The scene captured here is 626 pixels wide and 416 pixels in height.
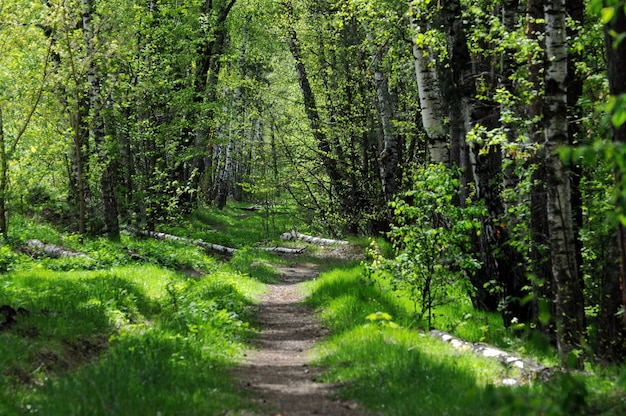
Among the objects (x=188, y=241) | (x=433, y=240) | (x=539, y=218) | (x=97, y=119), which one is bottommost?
(x=188, y=241)

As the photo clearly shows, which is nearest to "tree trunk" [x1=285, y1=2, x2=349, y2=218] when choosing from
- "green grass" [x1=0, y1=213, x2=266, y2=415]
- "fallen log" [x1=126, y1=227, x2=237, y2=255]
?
"fallen log" [x1=126, y1=227, x2=237, y2=255]

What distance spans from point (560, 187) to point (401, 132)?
1210 centimetres

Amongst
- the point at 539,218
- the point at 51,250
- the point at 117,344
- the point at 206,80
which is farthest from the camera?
the point at 206,80

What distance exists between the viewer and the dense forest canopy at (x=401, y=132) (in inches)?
274

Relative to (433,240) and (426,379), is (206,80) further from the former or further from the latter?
(426,379)

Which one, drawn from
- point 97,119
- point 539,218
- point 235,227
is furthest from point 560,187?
point 235,227

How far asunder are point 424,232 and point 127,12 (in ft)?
47.2

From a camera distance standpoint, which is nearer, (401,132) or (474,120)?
(474,120)

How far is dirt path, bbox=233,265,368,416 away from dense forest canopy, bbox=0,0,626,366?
199 centimetres

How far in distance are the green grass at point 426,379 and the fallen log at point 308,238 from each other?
1185 cm

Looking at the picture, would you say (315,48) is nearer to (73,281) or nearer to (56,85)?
(56,85)

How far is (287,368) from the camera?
26.5 ft

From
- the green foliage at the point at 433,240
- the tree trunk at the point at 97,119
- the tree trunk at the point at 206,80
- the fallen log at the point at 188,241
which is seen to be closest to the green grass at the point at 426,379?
the green foliage at the point at 433,240

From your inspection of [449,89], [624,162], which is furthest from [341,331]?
[624,162]
